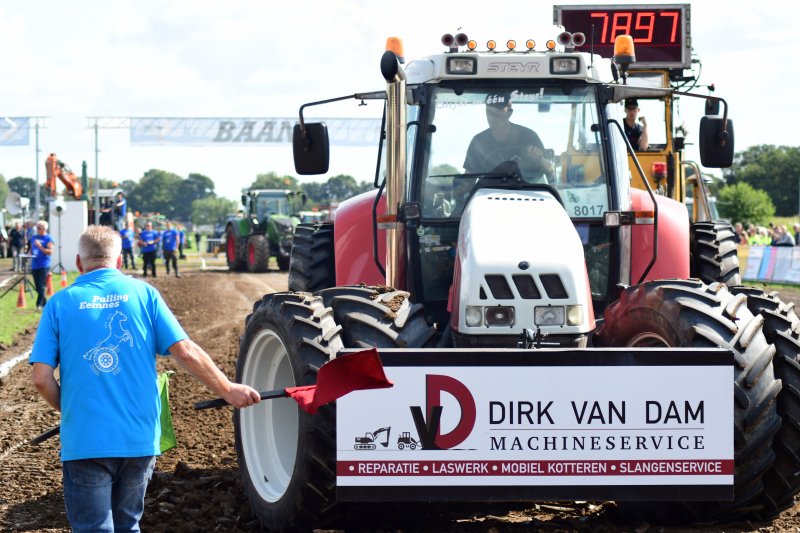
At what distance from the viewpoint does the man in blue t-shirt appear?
3.32 metres

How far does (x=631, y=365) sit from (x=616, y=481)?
0.53 m

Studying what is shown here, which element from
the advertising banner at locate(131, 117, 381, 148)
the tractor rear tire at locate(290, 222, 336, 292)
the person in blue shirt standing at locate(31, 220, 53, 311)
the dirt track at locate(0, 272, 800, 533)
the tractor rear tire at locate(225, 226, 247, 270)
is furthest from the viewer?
the advertising banner at locate(131, 117, 381, 148)

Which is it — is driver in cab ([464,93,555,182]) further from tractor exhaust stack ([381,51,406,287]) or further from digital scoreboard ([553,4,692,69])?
digital scoreboard ([553,4,692,69])

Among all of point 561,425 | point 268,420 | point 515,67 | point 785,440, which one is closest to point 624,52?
point 515,67

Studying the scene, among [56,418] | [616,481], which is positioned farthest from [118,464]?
[56,418]

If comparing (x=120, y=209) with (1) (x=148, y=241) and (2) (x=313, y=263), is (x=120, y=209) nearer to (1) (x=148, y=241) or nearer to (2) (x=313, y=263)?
(1) (x=148, y=241)

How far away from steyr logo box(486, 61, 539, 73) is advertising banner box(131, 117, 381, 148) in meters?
30.8

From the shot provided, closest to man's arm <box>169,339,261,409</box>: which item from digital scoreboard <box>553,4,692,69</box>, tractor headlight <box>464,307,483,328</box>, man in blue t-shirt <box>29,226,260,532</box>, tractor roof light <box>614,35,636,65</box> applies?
man in blue t-shirt <box>29,226,260,532</box>

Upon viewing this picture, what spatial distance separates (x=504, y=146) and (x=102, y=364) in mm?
3095

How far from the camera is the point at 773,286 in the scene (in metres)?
21.9

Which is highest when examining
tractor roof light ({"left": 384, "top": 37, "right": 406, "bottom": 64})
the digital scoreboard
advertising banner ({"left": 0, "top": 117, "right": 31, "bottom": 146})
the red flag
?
advertising banner ({"left": 0, "top": 117, "right": 31, "bottom": 146})

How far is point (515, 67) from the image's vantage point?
556 cm

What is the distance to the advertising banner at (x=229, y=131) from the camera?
3619cm

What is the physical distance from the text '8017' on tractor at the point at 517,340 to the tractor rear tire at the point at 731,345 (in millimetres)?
11
